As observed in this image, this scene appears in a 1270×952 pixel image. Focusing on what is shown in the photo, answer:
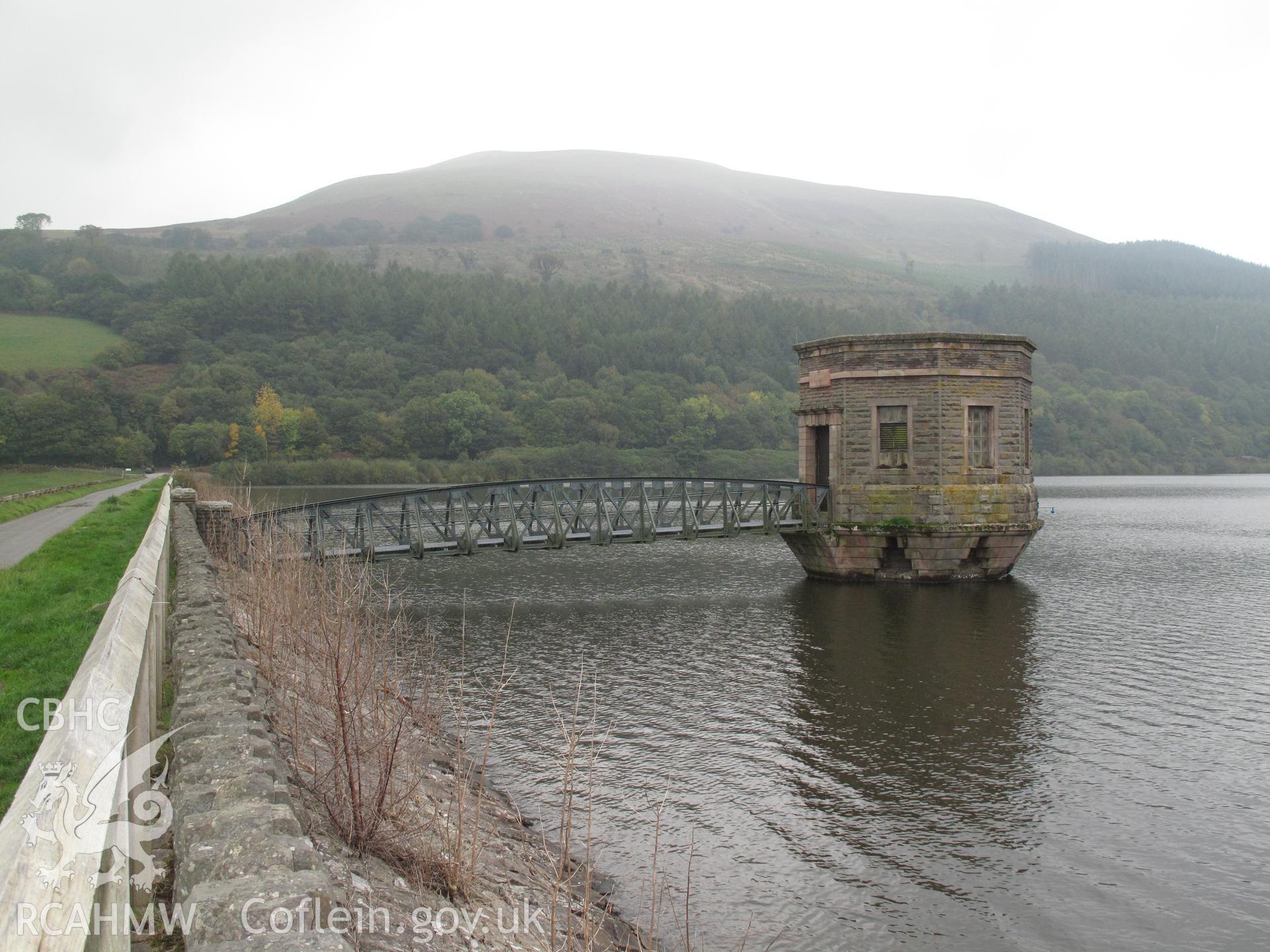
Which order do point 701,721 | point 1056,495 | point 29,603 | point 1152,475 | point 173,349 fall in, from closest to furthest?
point 29,603 → point 701,721 → point 1056,495 → point 173,349 → point 1152,475

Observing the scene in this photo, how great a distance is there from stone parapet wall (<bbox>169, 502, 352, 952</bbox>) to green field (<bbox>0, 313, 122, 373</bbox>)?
8559cm

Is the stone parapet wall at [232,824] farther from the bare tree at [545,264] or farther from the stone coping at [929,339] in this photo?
the bare tree at [545,264]

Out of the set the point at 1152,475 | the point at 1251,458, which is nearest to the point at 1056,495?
the point at 1152,475

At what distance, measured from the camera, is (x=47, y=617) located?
9.21m

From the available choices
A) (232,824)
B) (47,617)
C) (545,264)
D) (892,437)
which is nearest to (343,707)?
(232,824)

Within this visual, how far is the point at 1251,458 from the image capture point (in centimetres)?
10906

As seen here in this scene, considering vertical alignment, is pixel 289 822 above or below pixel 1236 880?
above

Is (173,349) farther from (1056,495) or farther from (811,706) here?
(811,706)

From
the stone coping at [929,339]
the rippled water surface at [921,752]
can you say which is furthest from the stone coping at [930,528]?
the stone coping at [929,339]

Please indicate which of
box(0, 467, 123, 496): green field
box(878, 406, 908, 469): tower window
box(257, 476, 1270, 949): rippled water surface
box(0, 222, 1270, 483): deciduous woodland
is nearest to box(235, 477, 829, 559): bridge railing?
box(257, 476, 1270, 949): rippled water surface

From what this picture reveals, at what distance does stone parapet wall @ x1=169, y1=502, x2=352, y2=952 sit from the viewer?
345cm

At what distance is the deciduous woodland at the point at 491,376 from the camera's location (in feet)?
246

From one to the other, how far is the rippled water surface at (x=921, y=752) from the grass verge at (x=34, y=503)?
11022 mm

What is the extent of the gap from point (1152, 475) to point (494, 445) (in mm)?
74911
